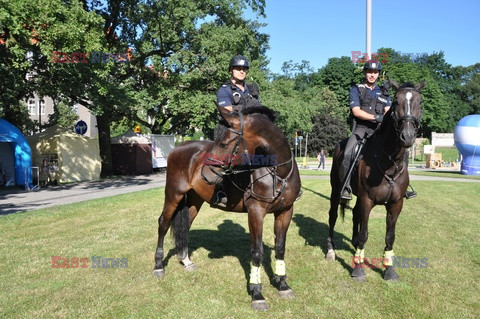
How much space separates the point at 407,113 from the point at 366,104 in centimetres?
170

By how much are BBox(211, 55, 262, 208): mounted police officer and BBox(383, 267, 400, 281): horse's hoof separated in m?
2.89

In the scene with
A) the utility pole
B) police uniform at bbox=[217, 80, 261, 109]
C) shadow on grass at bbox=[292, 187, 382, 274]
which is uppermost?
the utility pole

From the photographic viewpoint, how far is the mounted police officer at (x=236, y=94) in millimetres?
5379

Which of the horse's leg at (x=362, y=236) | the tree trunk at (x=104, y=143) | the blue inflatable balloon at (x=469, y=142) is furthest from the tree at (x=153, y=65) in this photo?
the blue inflatable balloon at (x=469, y=142)

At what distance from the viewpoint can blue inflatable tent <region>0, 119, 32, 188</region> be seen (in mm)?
18859

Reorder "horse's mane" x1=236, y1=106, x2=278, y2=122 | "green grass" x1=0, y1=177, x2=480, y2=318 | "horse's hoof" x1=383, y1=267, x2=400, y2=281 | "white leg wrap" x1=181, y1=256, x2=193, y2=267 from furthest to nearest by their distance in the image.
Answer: "white leg wrap" x1=181, y1=256, x2=193, y2=267
"horse's hoof" x1=383, y1=267, x2=400, y2=281
"horse's mane" x1=236, y1=106, x2=278, y2=122
"green grass" x1=0, y1=177, x2=480, y2=318

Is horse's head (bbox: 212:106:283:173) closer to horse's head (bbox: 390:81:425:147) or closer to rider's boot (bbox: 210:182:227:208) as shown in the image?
rider's boot (bbox: 210:182:227:208)

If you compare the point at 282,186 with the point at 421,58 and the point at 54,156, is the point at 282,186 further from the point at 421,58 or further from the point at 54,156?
the point at 421,58

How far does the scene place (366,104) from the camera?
6398mm

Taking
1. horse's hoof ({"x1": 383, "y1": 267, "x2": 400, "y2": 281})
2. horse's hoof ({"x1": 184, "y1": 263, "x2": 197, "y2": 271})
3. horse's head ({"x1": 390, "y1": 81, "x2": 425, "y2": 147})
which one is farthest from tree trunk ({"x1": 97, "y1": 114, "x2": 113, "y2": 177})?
horse's head ({"x1": 390, "y1": 81, "x2": 425, "y2": 147})

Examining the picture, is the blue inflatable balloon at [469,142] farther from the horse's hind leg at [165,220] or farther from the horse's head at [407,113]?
the horse's hind leg at [165,220]

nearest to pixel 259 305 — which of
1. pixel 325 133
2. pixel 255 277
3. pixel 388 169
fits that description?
pixel 255 277

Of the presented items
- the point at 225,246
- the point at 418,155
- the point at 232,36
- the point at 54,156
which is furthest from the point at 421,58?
the point at 225,246

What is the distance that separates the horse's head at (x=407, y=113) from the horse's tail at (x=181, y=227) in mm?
3760
